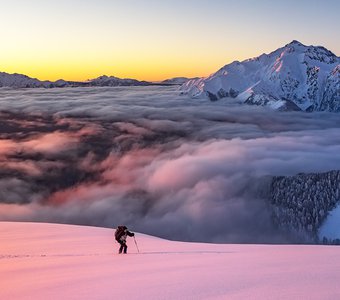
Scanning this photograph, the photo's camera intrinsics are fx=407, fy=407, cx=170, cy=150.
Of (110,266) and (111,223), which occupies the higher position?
(110,266)

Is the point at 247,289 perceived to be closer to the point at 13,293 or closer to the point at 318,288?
the point at 318,288

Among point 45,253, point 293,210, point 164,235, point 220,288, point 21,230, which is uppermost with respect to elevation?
point 220,288

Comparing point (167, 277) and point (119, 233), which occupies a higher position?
point (167, 277)

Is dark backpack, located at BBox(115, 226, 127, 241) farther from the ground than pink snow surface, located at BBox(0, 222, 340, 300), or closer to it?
closer to it

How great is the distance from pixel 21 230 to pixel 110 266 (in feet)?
35.9

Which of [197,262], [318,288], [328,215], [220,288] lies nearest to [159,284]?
[220,288]

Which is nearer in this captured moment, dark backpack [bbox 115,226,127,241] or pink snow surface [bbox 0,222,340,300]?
pink snow surface [bbox 0,222,340,300]

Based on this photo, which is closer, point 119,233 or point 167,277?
point 167,277

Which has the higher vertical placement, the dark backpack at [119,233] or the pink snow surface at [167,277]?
the pink snow surface at [167,277]

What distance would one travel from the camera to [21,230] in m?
18.7

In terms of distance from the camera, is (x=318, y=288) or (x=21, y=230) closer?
(x=318, y=288)

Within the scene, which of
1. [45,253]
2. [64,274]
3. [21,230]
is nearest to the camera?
[64,274]

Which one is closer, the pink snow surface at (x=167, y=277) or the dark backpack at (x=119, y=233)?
the pink snow surface at (x=167, y=277)

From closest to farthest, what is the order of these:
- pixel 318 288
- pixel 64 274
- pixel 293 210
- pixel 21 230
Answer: pixel 318 288 < pixel 64 274 < pixel 21 230 < pixel 293 210
